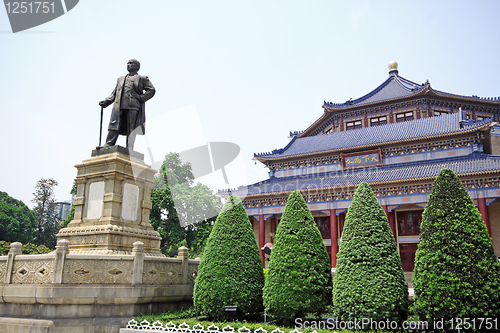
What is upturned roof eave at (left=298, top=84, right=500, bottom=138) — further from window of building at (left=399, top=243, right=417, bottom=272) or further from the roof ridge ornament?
window of building at (left=399, top=243, right=417, bottom=272)

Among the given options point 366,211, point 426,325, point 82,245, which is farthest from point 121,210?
point 426,325

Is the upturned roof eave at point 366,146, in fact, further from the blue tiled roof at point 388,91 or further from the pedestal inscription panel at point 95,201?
the pedestal inscription panel at point 95,201

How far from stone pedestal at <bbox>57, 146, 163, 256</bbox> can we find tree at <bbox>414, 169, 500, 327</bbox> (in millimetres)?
6859

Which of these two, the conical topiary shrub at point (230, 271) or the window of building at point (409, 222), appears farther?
the window of building at point (409, 222)

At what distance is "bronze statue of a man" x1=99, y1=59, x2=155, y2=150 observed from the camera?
36.3 ft

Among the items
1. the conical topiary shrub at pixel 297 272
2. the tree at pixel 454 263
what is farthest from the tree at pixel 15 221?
the tree at pixel 454 263

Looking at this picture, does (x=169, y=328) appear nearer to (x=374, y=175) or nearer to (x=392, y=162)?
(x=374, y=175)

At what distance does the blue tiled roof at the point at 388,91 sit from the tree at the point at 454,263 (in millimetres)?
34317

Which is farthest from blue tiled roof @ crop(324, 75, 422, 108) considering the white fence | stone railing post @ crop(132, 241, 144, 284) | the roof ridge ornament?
the white fence

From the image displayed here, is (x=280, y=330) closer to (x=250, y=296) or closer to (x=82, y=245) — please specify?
(x=250, y=296)

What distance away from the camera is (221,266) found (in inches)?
355

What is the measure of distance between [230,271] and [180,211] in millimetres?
31464

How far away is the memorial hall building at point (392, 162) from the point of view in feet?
Result: 87.4

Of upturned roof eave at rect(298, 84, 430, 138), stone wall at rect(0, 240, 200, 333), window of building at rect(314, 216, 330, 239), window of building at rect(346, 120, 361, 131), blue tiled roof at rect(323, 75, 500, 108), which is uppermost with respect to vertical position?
blue tiled roof at rect(323, 75, 500, 108)
